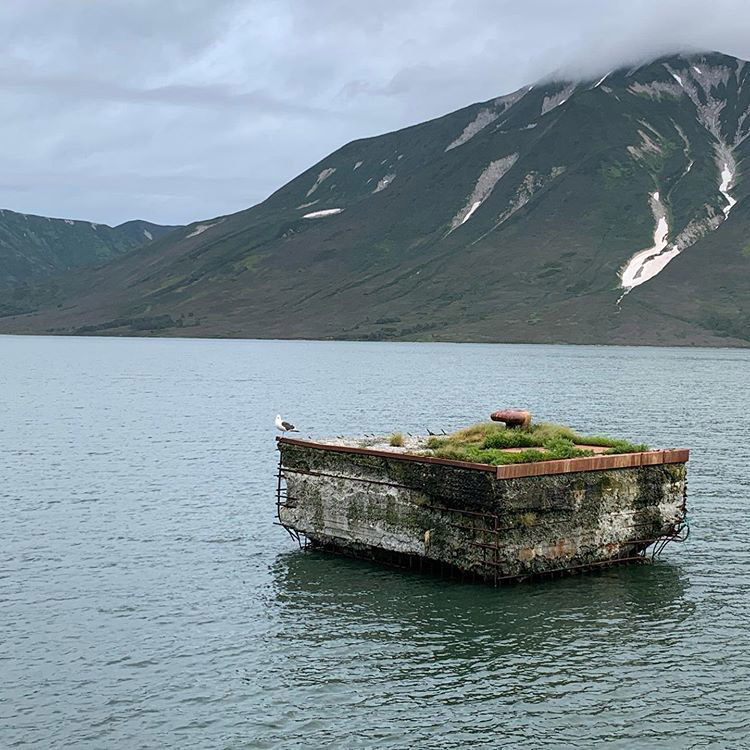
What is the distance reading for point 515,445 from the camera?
37375 mm

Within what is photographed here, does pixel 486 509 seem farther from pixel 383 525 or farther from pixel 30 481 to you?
pixel 30 481

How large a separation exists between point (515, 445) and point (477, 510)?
519 centimetres

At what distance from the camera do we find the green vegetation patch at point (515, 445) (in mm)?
34344

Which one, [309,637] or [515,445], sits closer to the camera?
[309,637]

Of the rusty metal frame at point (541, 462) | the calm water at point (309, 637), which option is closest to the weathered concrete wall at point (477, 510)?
the rusty metal frame at point (541, 462)

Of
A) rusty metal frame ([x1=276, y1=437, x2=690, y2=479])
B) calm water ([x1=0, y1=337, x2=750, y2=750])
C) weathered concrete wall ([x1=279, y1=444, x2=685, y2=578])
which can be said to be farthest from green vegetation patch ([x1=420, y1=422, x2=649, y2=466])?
calm water ([x1=0, y1=337, x2=750, y2=750])

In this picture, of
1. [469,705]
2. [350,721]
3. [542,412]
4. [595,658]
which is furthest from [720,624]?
[542,412]

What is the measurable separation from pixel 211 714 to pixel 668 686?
1145cm

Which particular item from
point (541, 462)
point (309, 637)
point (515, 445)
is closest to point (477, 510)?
point (541, 462)

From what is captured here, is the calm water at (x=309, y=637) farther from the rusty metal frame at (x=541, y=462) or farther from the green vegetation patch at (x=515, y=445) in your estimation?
the green vegetation patch at (x=515, y=445)

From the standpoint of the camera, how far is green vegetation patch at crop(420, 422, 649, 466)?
3434cm

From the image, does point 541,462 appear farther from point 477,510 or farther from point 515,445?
point 515,445

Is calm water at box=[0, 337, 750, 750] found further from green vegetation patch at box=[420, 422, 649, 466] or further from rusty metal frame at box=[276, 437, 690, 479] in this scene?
green vegetation patch at box=[420, 422, 649, 466]

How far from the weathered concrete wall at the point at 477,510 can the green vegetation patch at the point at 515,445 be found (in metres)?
1.02
